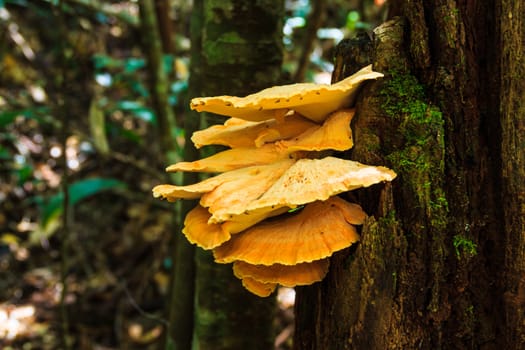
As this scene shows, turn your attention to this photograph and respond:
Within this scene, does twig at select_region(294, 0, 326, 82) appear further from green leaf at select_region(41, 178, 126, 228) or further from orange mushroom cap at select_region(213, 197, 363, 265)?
orange mushroom cap at select_region(213, 197, 363, 265)

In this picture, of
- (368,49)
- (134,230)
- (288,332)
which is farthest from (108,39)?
(368,49)

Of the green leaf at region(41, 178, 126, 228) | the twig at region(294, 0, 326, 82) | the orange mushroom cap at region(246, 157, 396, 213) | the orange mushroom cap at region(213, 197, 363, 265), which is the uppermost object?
the twig at region(294, 0, 326, 82)

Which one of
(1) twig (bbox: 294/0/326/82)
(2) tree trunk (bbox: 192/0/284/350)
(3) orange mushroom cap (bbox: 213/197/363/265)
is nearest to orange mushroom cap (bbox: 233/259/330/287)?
(3) orange mushroom cap (bbox: 213/197/363/265)

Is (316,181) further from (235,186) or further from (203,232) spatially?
(203,232)

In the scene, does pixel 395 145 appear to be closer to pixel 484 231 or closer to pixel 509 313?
pixel 484 231

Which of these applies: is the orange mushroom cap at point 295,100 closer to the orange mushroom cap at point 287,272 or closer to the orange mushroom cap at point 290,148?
the orange mushroom cap at point 290,148

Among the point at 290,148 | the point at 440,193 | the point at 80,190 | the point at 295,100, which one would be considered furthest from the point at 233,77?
the point at 80,190

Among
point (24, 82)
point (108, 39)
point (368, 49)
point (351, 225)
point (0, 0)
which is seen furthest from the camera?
point (108, 39)
